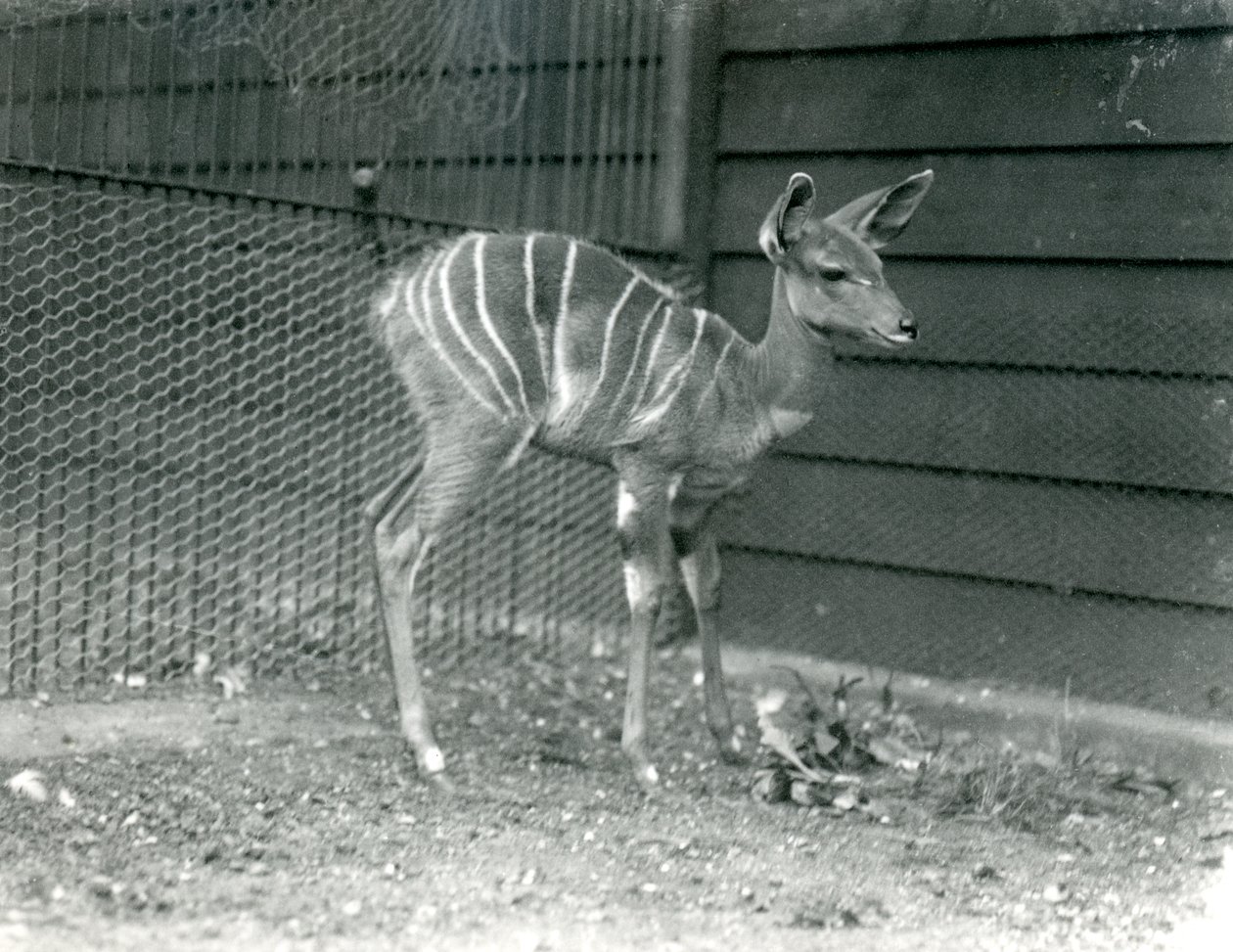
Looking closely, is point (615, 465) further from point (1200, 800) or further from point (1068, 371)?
point (1200, 800)

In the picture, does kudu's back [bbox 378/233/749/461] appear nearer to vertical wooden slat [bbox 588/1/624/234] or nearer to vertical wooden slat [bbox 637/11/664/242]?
vertical wooden slat [bbox 637/11/664/242]

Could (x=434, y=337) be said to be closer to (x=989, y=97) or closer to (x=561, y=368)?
(x=561, y=368)

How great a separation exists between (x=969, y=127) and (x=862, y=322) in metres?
1.16

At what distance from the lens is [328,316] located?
6.10 meters

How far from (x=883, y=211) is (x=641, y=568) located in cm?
126

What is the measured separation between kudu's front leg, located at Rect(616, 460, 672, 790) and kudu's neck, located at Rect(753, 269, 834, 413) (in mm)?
416

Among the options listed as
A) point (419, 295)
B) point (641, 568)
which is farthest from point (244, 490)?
point (641, 568)

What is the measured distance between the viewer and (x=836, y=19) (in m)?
5.31

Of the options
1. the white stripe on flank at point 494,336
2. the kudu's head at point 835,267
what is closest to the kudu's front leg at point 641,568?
the white stripe on flank at point 494,336

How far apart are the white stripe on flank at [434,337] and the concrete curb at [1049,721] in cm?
165

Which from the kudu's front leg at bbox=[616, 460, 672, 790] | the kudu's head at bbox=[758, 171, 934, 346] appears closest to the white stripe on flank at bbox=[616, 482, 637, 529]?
the kudu's front leg at bbox=[616, 460, 672, 790]

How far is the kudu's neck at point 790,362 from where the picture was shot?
14.8 ft

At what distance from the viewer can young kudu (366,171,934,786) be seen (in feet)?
14.3

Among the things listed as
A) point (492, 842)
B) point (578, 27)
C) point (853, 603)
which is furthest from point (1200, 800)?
point (578, 27)
